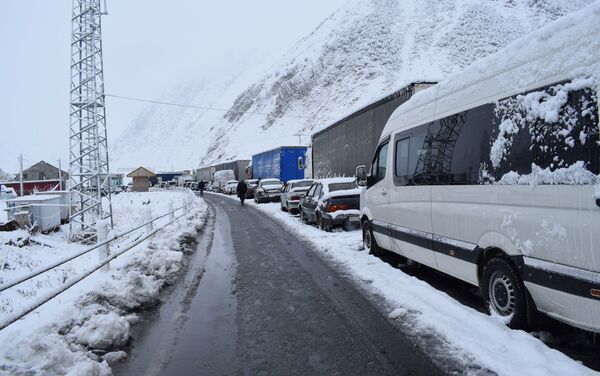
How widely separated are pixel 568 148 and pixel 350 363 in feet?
8.63

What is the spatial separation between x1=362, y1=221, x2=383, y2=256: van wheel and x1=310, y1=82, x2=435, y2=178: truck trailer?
4338 mm

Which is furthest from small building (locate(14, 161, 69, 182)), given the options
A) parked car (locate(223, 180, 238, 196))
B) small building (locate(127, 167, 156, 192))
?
parked car (locate(223, 180, 238, 196))

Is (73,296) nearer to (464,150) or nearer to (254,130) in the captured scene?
(464,150)

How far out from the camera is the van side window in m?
6.80

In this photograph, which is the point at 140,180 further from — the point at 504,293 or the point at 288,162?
the point at 504,293

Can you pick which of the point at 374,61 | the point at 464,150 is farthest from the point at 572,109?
the point at 374,61

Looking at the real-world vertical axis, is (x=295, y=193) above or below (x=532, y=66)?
below

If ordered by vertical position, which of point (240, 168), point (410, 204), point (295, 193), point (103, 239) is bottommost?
point (103, 239)

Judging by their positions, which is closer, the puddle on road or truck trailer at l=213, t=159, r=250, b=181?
the puddle on road

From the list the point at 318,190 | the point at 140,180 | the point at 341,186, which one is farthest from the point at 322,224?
the point at 140,180

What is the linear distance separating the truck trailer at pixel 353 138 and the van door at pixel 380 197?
13.2 ft

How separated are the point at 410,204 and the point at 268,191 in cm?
2199

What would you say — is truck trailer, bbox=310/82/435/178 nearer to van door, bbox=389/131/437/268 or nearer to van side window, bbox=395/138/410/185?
van side window, bbox=395/138/410/185

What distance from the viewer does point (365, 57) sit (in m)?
84.4
